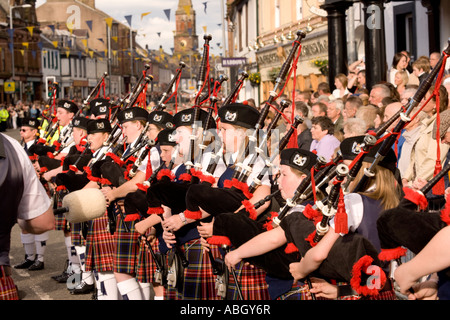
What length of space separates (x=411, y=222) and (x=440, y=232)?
8.7 inches

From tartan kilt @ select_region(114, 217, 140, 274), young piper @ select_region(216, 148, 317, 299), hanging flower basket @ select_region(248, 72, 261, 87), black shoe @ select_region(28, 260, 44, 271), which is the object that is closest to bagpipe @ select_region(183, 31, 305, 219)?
young piper @ select_region(216, 148, 317, 299)

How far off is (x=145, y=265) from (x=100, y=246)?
25.8 inches

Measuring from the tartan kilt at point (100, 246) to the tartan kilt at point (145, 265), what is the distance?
436mm

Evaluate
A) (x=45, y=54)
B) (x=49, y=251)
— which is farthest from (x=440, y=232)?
(x=45, y=54)

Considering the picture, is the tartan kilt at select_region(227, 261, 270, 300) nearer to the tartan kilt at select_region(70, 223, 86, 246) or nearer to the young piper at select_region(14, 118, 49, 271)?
the tartan kilt at select_region(70, 223, 86, 246)

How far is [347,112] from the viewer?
7852 mm

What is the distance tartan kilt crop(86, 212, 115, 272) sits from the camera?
20.0 feet

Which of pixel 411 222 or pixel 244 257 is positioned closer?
pixel 411 222

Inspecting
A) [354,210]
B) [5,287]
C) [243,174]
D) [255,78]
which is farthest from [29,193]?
[255,78]

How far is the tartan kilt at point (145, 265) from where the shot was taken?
5.60m

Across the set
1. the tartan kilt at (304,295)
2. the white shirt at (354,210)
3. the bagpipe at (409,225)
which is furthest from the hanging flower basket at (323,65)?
the bagpipe at (409,225)

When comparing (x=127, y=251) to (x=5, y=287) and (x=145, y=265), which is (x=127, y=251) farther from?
(x=5, y=287)

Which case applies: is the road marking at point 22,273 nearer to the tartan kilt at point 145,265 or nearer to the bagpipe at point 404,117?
A: the tartan kilt at point 145,265

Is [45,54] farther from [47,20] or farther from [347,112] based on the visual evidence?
[347,112]
